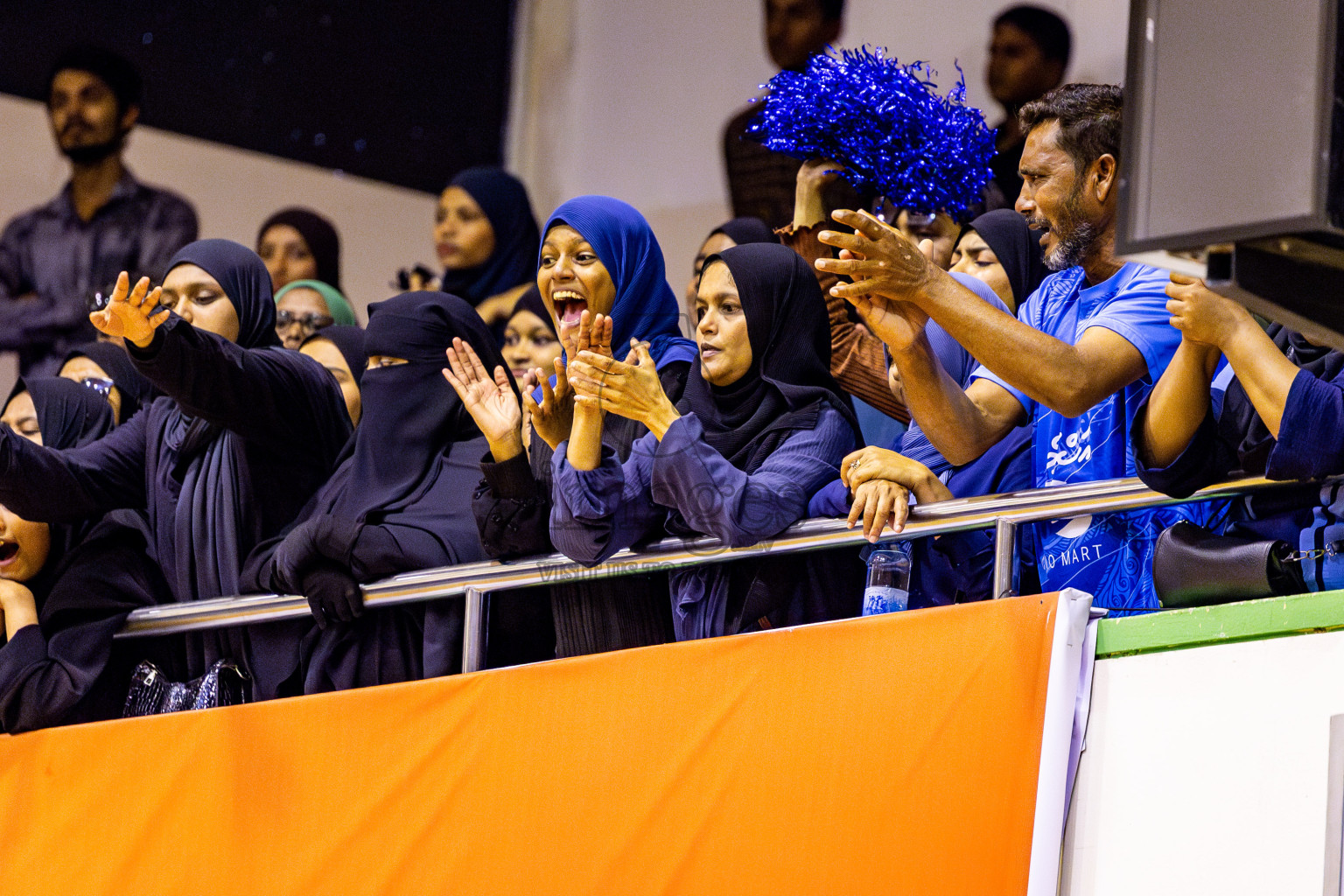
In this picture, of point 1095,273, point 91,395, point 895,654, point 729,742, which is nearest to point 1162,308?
point 1095,273

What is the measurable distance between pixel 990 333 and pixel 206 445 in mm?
1913

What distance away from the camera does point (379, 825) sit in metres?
3.21

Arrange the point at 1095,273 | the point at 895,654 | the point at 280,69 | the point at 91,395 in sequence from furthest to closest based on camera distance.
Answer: the point at 280,69
the point at 91,395
the point at 1095,273
the point at 895,654

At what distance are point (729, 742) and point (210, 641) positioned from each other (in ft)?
4.52

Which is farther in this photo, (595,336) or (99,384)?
(99,384)

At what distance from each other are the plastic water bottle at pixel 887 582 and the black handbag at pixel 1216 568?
18.1 inches

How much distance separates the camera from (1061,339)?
9.66 ft

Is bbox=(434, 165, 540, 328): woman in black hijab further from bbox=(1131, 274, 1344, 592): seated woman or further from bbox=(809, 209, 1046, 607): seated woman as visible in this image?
bbox=(1131, 274, 1344, 592): seated woman

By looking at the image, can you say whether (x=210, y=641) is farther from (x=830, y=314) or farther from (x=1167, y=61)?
(x=1167, y=61)

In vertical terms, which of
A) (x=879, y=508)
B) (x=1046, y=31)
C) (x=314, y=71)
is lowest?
(x=879, y=508)

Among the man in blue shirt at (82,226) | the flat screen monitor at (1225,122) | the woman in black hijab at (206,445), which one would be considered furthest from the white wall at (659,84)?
the flat screen monitor at (1225,122)

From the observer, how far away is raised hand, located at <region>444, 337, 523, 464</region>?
3238mm

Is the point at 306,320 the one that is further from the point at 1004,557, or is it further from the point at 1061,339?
the point at 1004,557

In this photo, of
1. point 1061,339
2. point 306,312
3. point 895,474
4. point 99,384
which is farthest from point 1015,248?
point 99,384
